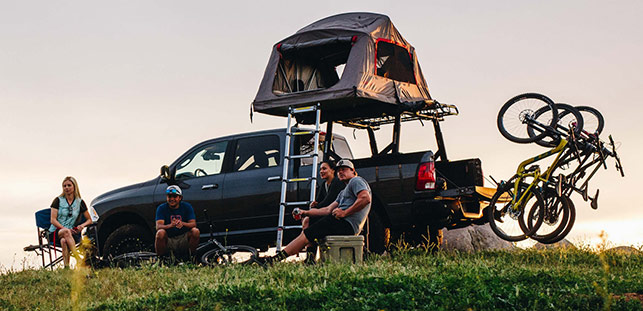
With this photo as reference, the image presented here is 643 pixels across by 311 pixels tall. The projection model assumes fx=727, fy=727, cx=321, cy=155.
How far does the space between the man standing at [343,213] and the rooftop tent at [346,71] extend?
2.17 m

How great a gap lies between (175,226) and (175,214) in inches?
7.6

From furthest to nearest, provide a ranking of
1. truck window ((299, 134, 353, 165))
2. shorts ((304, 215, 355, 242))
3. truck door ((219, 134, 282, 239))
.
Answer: truck window ((299, 134, 353, 165)) < truck door ((219, 134, 282, 239)) < shorts ((304, 215, 355, 242))

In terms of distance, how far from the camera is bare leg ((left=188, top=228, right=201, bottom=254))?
36.2ft

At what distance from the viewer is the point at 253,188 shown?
11109 millimetres

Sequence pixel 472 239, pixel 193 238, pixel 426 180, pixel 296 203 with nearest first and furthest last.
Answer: pixel 426 180 → pixel 296 203 → pixel 193 238 → pixel 472 239

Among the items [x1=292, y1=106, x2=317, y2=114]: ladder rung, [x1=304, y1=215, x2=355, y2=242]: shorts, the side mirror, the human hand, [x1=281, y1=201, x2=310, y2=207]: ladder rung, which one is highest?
[x1=292, y1=106, x2=317, y2=114]: ladder rung

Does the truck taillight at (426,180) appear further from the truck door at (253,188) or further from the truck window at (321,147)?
the truck door at (253,188)

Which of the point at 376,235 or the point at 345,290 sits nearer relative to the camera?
the point at 345,290

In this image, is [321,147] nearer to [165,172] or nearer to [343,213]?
[165,172]

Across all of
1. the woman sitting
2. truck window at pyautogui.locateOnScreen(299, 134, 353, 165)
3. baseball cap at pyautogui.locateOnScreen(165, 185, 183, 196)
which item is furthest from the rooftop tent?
the woman sitting

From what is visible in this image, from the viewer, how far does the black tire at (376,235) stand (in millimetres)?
10164

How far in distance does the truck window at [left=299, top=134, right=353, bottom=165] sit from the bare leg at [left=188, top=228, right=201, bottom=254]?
6.32 ft

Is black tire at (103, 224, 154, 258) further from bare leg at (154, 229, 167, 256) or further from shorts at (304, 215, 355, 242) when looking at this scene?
shorts at (304, 215, 355, 242)

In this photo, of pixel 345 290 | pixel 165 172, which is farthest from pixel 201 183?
pixel 345 290
